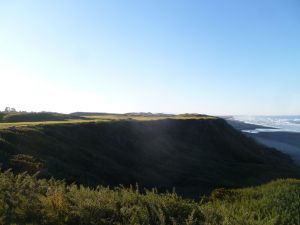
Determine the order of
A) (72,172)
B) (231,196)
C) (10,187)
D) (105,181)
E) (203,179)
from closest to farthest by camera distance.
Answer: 1. (10,187)
2. (231,196)
3. (72,172)
4. (105,181)
5. (203,179)

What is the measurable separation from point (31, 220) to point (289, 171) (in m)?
39.2

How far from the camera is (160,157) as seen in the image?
144ft

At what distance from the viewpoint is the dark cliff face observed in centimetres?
2653

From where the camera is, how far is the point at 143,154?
42.6 meters

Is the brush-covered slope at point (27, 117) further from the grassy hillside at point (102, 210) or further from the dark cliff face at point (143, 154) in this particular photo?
the grassy hillside at point (102, 210)

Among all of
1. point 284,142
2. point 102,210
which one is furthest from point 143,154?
point 284,142

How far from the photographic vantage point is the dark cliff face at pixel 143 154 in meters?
26.5

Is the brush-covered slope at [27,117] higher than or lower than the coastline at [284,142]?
higher

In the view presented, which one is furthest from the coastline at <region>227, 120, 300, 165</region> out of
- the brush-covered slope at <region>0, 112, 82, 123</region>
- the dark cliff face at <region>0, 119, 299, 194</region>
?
the brush-covered slope at <region>0, 112, 82, 123</region>

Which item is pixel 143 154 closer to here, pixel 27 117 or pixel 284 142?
pixel 27 117

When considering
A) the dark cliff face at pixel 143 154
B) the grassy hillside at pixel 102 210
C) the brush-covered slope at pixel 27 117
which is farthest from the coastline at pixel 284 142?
the grassy hillside at pixel 102 210

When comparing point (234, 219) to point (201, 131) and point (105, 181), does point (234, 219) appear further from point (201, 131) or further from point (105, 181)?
point (201, 131)

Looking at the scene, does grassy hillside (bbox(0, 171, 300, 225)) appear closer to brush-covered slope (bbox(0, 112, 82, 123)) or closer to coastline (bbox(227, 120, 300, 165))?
brush-covered slope (bbox(0, 112, 82, 123))

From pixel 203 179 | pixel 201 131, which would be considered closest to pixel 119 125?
pixel 203 179
